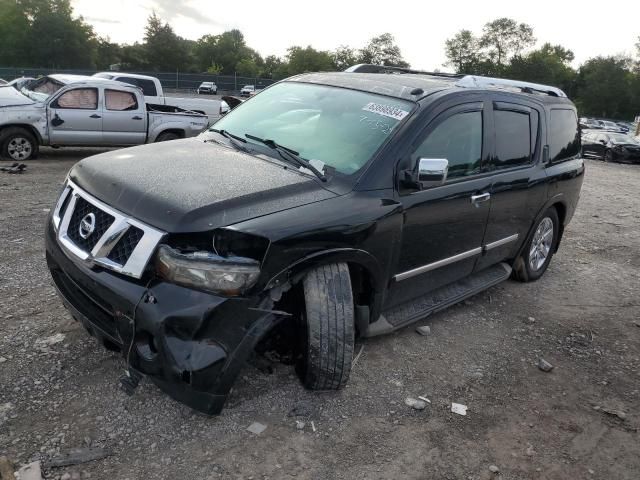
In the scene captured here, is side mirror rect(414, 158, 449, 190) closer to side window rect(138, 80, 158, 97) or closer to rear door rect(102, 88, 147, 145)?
rear door rect(102, 88, 147, 145)

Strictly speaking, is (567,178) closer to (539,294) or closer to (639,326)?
(539,294)

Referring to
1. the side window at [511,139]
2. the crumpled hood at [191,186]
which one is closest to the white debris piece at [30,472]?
the crumpled hood at [191,186]

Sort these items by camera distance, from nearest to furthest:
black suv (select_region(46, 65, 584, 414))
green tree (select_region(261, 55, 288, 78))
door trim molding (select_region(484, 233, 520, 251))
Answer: black suv (select_region(46, 65, 584, 414)) → door trim molding (select_region(484, 233, 520, 251)) → green tree (select_region(261, 55, 288, 78))

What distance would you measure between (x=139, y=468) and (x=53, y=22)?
273 ft

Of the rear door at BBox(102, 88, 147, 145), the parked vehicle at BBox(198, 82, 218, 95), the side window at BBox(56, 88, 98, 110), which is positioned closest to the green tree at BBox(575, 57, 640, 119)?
the parked vehicle at BBox(198, 82, 218, 95)

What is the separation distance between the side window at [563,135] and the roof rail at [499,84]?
0.23 m

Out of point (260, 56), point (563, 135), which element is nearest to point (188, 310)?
point (563, 135)

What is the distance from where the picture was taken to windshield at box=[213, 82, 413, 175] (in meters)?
3.41

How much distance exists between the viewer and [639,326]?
190 inches

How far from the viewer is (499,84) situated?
4.63 metres

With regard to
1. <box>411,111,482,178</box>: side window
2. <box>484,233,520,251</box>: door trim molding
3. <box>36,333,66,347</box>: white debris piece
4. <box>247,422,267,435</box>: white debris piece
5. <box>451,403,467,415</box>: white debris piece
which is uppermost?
<box>411,111,482,178</box>: side window

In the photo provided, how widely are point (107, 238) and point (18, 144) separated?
854cm

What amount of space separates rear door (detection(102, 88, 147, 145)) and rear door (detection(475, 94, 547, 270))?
28.1ft

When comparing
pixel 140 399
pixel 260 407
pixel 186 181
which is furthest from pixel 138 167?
pixel 260 407
